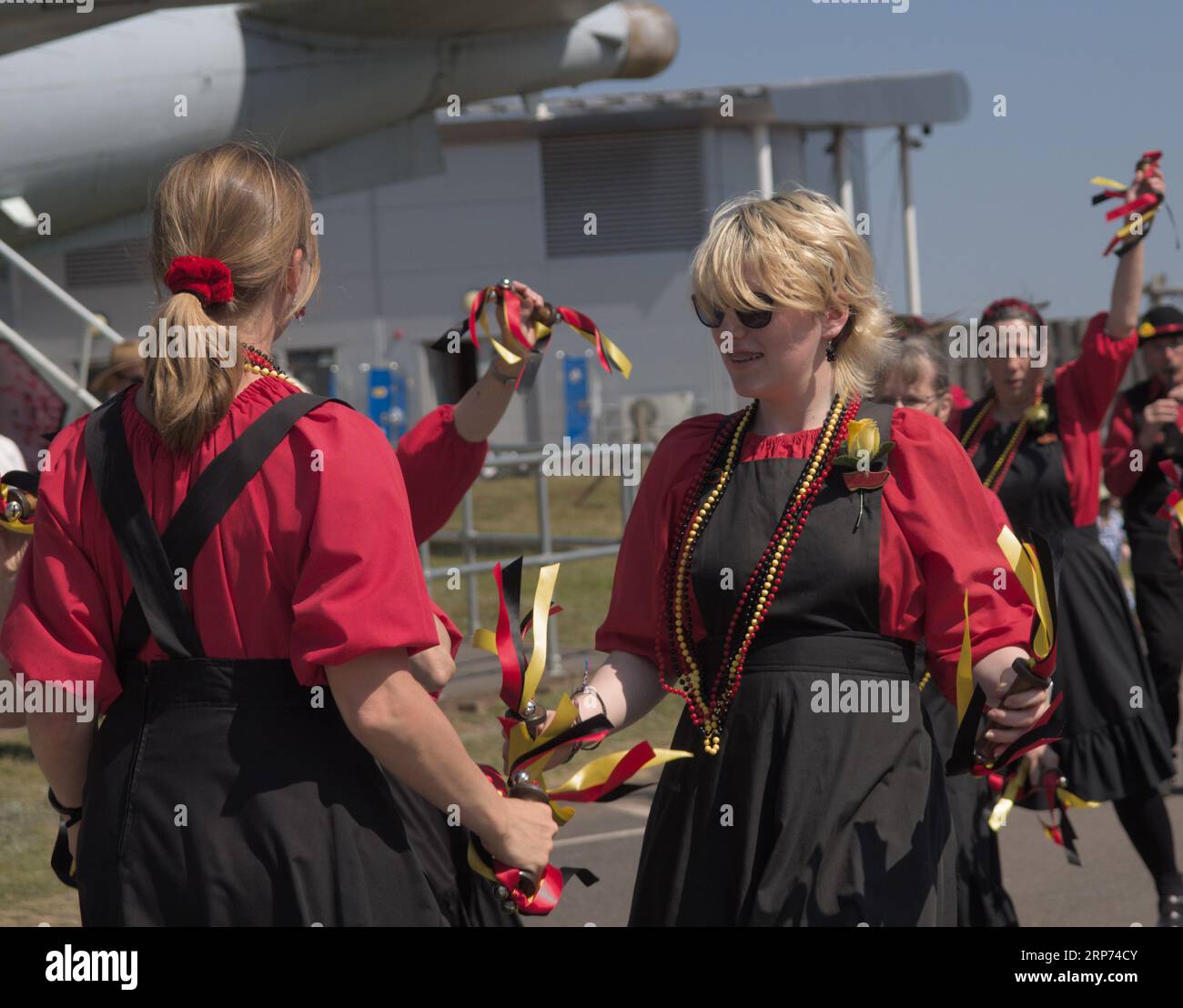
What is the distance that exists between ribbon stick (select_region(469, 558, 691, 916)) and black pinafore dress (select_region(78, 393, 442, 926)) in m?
0.28

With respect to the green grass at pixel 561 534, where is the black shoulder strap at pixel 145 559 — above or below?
above

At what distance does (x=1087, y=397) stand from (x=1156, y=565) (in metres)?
2.04

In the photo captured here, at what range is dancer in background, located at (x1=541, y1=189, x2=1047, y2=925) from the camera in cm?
285

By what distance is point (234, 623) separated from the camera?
8.00ft

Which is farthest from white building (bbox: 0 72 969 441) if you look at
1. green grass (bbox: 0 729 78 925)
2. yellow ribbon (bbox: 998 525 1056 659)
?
yellow ribbon (bbox: 998 525 1056 659)

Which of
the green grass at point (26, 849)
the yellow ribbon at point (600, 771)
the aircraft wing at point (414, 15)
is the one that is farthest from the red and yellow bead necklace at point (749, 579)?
the aircraft wing at point (414, 15)

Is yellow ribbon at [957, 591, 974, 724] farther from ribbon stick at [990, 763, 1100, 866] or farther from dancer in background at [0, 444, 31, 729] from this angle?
dancer in background at [0, 444, 31, 729]

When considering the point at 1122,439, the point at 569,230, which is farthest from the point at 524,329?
the point at 569,230

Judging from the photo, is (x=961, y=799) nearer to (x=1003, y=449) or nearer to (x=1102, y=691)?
(x=1102, y=691)

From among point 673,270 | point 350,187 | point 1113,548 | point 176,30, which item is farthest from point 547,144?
point 1113,548

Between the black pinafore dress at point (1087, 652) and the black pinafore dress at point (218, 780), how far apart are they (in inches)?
130

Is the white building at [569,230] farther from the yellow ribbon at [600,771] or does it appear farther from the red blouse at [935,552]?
the yellow ribbon at [600,771]

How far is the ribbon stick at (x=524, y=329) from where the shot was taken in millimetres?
3600
